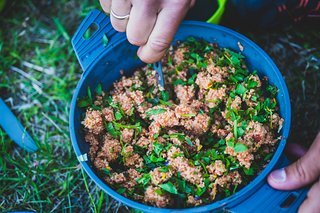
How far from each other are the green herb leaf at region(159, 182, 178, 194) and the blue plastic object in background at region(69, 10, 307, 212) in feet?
0.19

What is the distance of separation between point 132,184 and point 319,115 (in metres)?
0.73

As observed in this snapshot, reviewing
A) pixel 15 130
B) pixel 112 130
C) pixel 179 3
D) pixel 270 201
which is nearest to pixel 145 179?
pixel 112 130

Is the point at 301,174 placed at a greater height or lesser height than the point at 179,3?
lesser

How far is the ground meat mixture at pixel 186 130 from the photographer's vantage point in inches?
41.2

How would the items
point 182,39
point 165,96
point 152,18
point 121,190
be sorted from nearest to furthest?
1. point 152,18
2. point 121,190
3. point 165,96
4. point 182,39

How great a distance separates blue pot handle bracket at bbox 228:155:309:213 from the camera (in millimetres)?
997

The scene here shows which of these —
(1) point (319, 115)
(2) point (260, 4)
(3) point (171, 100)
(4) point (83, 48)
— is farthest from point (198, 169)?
(2) point (260, 4)

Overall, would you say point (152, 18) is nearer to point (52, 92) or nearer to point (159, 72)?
point (159, 72)

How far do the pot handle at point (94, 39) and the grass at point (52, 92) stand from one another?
1.13ft

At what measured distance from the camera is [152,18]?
97cm

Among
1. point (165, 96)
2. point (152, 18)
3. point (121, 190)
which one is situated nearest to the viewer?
point (152, 18)

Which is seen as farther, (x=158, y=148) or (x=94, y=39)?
(x=94, y=39)

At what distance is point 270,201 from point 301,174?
0.10 meters

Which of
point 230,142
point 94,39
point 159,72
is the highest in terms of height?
point 94,39
